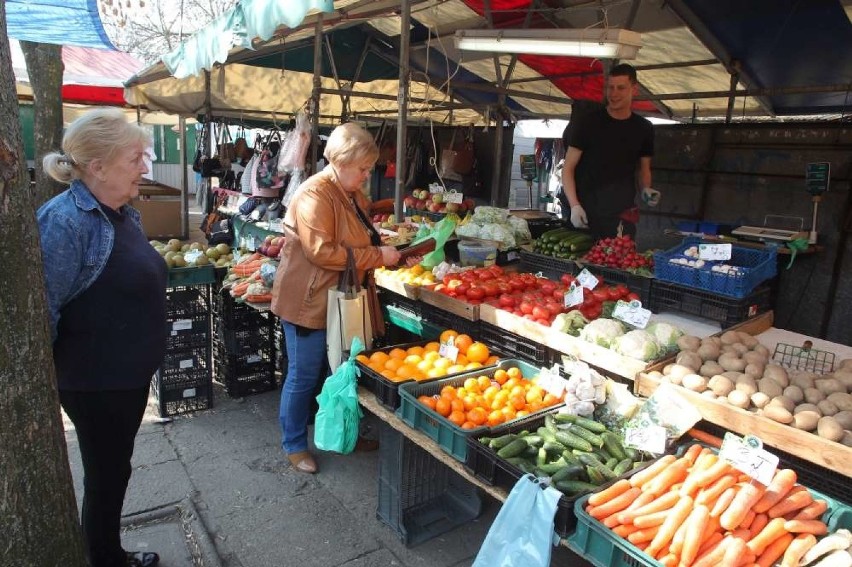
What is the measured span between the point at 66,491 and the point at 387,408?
142 cm

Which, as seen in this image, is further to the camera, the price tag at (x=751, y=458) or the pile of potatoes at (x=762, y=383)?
the pile of potatoes at (x=762, y=383)

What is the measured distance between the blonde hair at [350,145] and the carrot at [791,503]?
246 centimetres

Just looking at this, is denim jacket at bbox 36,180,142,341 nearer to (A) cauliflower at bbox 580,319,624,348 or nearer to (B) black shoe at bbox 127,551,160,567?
(B) black shoe at bbox 127,551,160,567

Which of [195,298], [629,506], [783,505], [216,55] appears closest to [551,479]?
[629,506]

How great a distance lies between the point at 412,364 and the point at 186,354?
7.32ft

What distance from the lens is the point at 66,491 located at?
2.19 metres

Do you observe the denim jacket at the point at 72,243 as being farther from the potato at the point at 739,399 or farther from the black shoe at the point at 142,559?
the potato at the point at 739,399

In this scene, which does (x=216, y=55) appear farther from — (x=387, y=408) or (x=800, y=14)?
(x=800, y=14)

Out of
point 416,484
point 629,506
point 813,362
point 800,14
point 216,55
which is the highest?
point 800,14

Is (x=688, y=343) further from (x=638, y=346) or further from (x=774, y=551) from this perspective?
(x=774, y=551)

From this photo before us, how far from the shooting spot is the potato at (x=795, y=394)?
2.45m

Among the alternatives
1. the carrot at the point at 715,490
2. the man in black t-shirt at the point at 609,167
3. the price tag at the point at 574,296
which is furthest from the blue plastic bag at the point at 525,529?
the man in black t-shirt at the point at 609,167

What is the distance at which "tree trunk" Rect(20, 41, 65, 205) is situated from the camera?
6125mm

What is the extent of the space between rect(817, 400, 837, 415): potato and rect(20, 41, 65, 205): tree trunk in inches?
277
